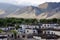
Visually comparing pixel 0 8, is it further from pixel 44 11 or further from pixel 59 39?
pixel 59 39

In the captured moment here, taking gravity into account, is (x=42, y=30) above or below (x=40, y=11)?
below

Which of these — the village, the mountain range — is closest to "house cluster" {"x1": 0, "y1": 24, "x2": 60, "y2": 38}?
the village

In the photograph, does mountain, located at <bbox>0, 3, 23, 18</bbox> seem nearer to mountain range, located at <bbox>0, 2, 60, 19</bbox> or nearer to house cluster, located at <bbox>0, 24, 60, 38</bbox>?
mountain range, located at <bbox>0, 2, 60, 19</bbox>

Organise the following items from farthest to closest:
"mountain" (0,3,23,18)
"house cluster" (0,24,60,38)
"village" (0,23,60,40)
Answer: "mountain" (0,3,23,18) < "house cluster" (0,24,60,38) < "village" (0,23,60,40)

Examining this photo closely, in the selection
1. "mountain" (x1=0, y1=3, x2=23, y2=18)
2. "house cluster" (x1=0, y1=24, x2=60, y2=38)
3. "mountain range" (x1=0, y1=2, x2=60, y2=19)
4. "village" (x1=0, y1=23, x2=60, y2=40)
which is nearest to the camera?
"village" (x1=0, y1=23, x2=60, y2=40)

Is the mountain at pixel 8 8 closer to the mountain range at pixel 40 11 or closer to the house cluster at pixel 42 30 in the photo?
the mountain range at pixel 40 11

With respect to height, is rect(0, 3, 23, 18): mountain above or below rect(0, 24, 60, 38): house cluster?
above

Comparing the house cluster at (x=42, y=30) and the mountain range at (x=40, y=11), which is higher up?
the mountain range at (x=40, y=11)

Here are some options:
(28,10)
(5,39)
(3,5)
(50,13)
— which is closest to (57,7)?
(50,13)

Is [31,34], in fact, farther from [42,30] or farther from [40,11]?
[40,11]

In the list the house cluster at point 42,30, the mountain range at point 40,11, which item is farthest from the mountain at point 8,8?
the house cluster at point 42,30

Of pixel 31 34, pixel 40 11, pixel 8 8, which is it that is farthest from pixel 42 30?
pixel 8 8
